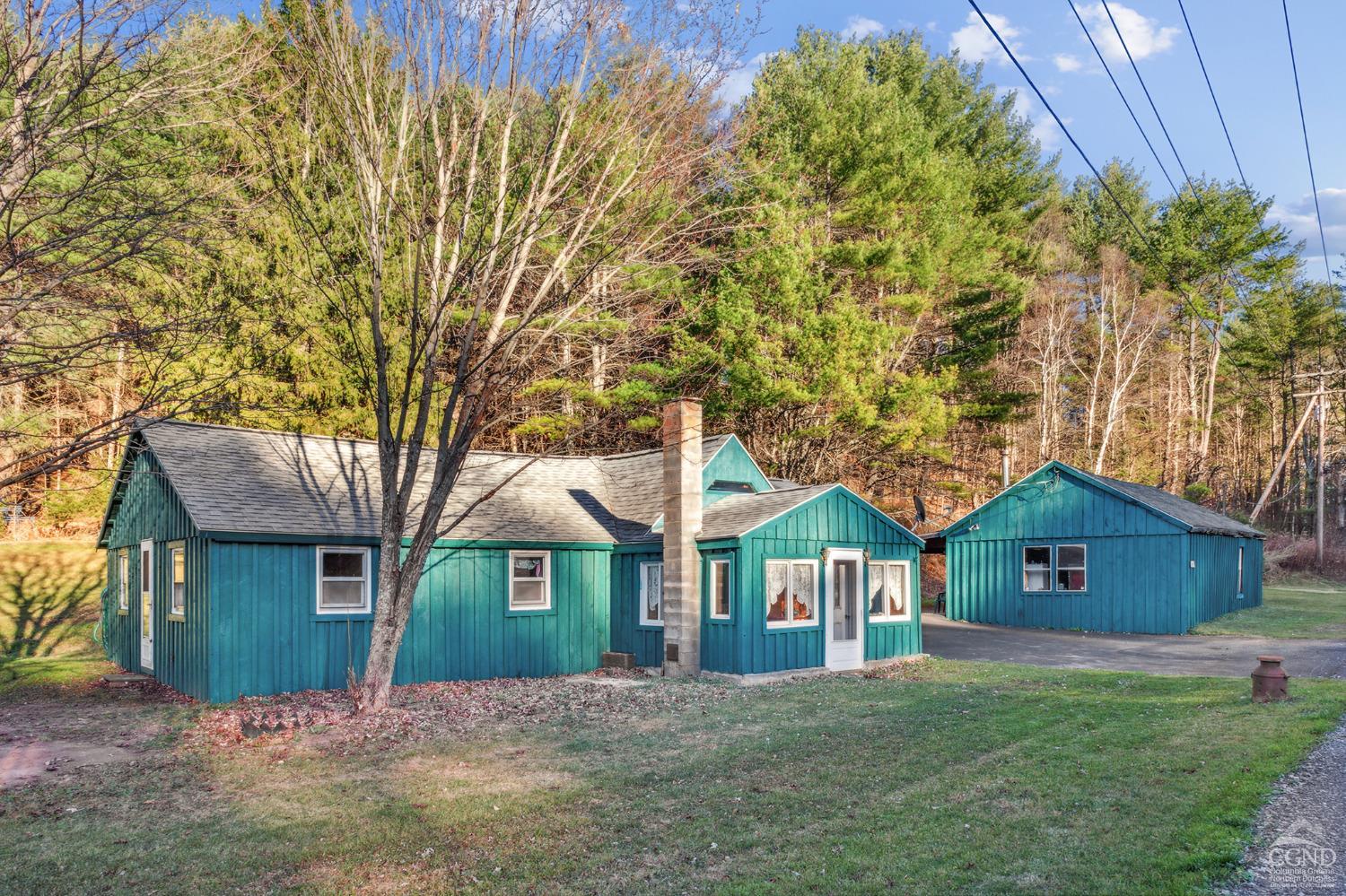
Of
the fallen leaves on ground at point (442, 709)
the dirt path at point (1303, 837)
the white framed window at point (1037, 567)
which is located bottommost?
the fallen leaves on ground at point (442, 709)

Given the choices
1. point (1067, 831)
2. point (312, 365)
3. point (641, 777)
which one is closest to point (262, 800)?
point (641, 777)

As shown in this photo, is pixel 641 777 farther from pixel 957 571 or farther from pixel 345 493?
pixel 957 571

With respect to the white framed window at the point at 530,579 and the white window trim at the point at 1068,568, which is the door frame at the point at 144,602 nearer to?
the white framed window at the point at 530,579

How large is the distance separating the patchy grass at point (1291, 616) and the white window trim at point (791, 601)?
11617 millimetres

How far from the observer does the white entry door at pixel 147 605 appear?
15.3 meters

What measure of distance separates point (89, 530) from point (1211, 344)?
49.8m

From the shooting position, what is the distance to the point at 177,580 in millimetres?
14648

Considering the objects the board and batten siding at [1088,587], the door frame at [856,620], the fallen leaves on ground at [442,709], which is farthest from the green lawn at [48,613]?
the board and batten siding at [1088,587]

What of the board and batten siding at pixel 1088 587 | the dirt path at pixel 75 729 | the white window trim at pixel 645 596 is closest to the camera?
the dirt path at pixel 75 729

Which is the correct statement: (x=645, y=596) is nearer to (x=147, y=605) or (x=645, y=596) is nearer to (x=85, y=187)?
(x=147, y=605)

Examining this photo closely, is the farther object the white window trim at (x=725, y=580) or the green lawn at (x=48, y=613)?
the green lawn at (x=48, y=613)

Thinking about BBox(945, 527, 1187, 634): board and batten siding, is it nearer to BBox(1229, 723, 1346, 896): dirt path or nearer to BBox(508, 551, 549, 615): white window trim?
BBox(508, 551, 549, 615): white window trim

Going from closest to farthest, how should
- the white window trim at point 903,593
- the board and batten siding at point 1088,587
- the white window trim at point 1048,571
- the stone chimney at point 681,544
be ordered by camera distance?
1. the stone chimney at point 681,544
2. the white window trim at point 903,593
3. the board and batten siding at point 1088,587
4. the white window trim at point 1048,571

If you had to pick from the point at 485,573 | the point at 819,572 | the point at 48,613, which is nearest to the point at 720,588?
the point at 819,572
